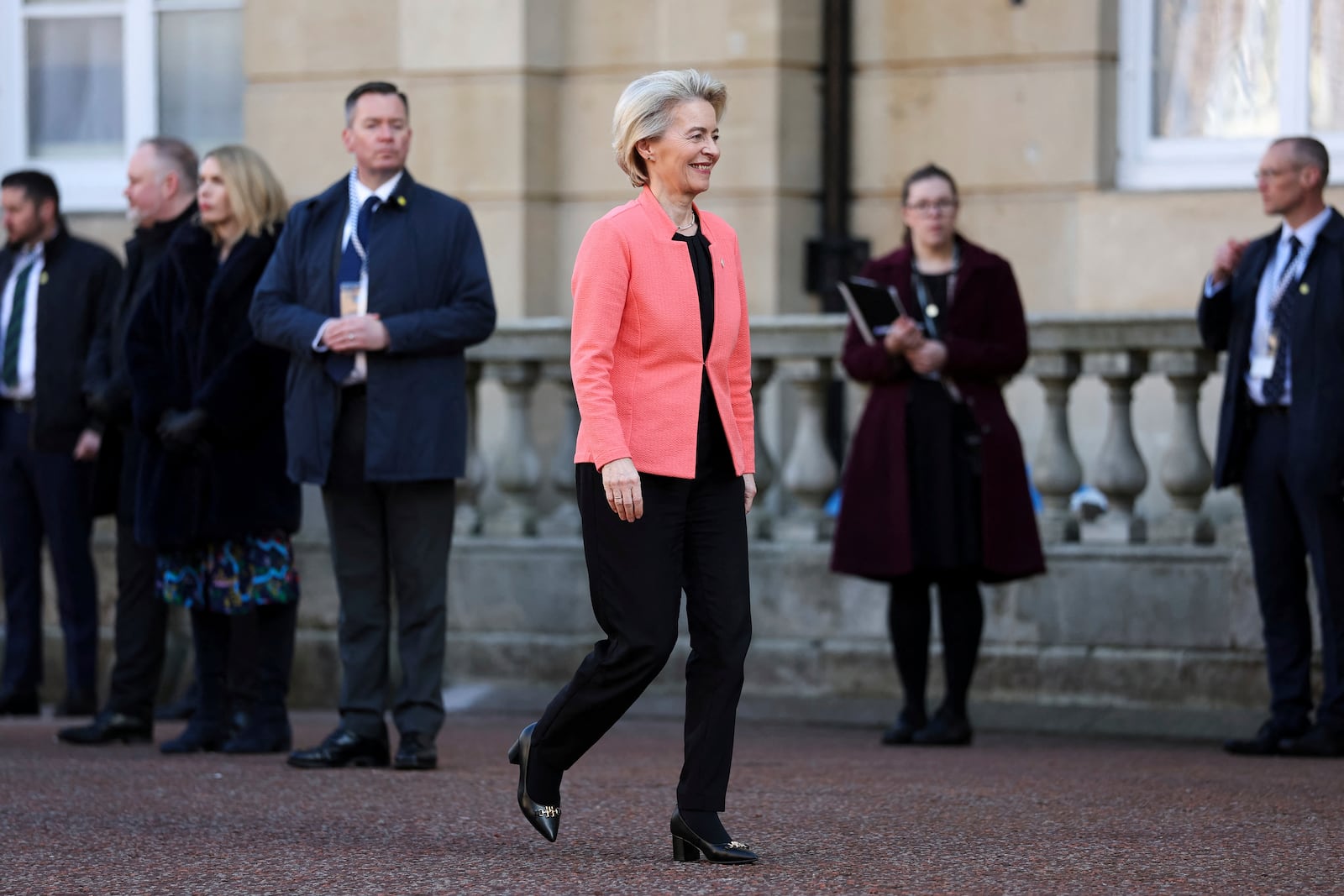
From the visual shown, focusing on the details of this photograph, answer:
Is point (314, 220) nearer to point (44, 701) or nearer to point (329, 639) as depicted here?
point (329, 639)

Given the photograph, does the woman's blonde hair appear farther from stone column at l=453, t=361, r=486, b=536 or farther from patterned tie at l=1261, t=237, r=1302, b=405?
patterned tie at l=1261, t=237, r=1302, b=405

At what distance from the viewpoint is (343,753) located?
7312mm

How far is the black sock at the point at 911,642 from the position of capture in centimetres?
826

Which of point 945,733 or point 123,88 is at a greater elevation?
point 123,88

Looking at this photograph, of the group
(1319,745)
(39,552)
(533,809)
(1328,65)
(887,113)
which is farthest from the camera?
(887,113)

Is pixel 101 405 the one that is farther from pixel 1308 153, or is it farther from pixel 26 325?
pixel 1308 153

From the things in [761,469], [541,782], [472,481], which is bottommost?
[541,782]

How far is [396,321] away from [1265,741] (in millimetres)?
3203

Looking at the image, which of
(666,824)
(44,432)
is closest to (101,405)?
(44,432)

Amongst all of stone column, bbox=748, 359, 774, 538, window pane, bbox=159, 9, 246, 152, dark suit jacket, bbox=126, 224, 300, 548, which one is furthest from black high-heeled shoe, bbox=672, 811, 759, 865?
window pane, bbox=159, 9, 246, 152

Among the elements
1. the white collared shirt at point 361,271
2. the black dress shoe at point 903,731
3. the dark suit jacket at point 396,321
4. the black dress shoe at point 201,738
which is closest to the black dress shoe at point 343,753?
the black dress shoe at point 201,738

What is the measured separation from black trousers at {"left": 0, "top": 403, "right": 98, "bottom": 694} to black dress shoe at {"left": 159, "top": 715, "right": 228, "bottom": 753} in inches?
69.8

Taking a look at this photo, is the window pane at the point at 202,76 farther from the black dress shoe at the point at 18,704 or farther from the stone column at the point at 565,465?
the black dress shoe at the point at 18,704

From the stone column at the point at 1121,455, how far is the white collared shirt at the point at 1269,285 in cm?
96
